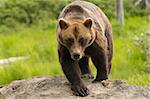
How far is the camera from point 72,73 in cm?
544

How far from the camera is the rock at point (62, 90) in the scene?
17.7 feet

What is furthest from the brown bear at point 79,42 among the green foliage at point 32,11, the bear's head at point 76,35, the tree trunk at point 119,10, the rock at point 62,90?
the green foliage at point 32,11

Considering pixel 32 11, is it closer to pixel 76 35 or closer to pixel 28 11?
pixel 28 11

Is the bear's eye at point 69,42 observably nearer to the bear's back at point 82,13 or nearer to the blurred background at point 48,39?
the bear's back at point 82,13

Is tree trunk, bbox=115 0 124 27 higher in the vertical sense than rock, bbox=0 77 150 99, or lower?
higher

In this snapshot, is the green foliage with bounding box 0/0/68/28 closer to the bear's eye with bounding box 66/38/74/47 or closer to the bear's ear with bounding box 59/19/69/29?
the bear's ear with bounding box 59/19/69/29

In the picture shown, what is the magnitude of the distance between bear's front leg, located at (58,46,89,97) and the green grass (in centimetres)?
236

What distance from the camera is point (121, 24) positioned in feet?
43.0

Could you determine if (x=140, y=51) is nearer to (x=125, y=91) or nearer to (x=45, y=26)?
(x=125, y=91)

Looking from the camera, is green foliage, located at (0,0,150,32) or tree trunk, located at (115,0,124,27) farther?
green foliage, located at (0,0,150,32)

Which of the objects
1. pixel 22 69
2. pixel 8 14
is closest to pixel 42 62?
pixel 22 69

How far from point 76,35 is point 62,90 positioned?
654 millimetres

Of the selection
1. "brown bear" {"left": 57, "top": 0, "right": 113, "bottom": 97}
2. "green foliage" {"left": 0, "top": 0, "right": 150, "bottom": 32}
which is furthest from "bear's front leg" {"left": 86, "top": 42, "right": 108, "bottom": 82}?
"green foliage" {"left": 0, "top": 0, "right": 150, "bottom": 32}

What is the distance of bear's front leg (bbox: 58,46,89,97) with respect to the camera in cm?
543
